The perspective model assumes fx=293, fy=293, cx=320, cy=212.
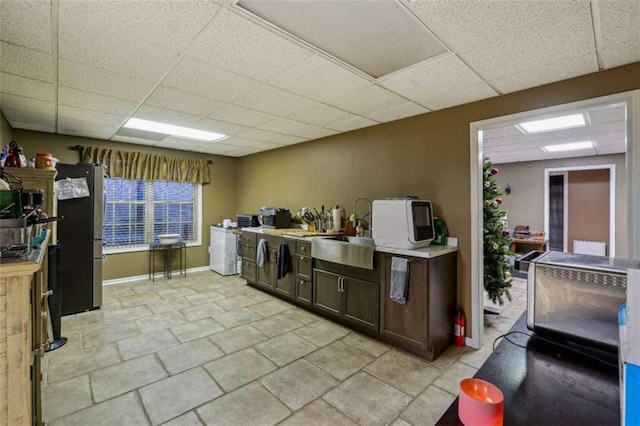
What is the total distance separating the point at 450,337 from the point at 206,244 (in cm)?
497

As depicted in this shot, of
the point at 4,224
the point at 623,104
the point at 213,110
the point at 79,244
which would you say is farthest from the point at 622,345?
the point at 79,244

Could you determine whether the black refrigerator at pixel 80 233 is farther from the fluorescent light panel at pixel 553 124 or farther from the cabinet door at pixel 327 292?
the fluorescent light panel at pixel 553 124

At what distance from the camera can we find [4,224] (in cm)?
128

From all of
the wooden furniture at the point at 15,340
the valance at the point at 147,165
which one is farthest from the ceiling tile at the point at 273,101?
the valance at the point at 147,165

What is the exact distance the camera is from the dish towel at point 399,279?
9.09ft

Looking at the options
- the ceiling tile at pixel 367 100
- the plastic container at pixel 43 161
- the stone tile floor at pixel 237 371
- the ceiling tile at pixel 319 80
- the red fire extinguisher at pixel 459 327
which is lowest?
the stone tile floor at pixel 237 371

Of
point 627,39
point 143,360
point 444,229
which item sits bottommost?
point 143,360

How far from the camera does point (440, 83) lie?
250 cm

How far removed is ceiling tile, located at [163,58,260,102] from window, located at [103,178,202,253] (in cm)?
331

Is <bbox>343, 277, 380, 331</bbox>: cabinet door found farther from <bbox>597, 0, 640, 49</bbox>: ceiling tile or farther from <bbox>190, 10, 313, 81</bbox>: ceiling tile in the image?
<bbox>597, 0, 640, 49</bbox>: ceiling tile

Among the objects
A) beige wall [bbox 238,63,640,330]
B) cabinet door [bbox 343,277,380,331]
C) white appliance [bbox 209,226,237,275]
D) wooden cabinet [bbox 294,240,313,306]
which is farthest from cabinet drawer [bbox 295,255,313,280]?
white appliance [bbox 209,226,237,275]

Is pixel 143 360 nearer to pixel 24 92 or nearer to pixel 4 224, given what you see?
pixel 4 224

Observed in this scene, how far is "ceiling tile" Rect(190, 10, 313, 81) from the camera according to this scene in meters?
1.74

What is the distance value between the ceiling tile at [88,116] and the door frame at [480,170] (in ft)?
13.4
